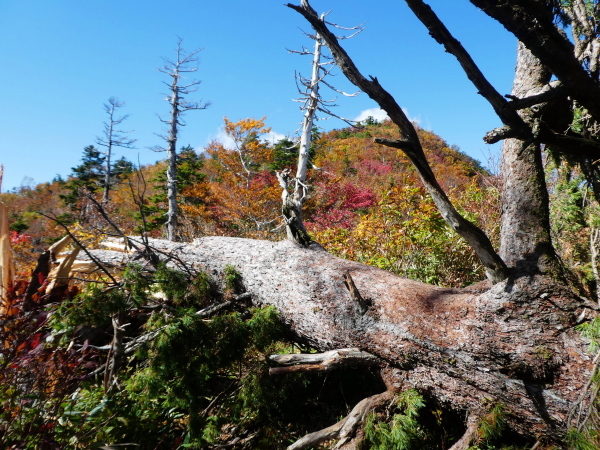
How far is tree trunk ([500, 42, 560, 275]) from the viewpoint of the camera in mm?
1932

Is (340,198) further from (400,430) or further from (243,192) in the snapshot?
(400,430)

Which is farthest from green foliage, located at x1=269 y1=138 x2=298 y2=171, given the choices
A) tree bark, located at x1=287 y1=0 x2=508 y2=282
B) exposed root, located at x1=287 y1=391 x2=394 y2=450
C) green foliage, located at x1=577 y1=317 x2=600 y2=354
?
green foliage, located at x1=577 y1=317 x2=600 y2=354

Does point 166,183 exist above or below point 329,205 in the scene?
above

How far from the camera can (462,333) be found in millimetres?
1958

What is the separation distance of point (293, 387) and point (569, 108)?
9.03 ft

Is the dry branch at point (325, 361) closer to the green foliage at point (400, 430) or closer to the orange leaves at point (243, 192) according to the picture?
the green foliage at point (400, 430)

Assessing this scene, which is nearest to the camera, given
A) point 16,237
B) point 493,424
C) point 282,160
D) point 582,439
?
point 582,439

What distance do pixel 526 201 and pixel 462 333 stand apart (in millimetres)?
924

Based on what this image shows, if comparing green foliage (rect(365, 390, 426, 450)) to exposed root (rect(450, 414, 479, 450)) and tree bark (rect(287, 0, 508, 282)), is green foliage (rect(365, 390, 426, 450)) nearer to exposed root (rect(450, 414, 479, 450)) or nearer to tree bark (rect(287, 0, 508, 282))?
exposed root (rect(450, 414, 479, 450))

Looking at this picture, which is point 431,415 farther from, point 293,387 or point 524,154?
point 524,154

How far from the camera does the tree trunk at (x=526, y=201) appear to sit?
1932mm

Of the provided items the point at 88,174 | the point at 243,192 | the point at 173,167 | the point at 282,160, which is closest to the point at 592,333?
the point at 243,192

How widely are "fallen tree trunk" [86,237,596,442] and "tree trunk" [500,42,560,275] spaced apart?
161 millimetres

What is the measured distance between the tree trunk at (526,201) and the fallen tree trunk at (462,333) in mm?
161
